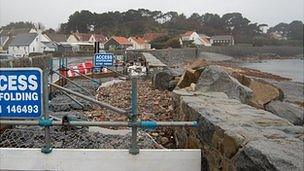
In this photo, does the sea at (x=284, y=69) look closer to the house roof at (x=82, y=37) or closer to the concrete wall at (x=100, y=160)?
the house roof at (x=82, y=37)

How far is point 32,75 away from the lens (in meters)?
3.93

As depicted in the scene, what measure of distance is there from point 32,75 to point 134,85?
1.03 meters

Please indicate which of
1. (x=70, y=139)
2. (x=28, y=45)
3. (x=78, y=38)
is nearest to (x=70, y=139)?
(x=70, y=139)

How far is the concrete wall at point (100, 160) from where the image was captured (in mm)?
4371

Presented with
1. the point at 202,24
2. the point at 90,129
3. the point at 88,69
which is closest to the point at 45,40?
the point at 202,24

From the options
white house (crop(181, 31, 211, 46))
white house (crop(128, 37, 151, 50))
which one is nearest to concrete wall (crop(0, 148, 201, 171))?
white house (crop(128, 37, 151, 50))

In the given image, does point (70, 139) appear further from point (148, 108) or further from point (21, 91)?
point (148, 108)

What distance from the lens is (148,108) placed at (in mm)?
9297

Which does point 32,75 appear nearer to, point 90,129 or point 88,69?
point 90,129

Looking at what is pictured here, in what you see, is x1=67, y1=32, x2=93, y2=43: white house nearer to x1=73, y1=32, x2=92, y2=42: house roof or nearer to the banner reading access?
x1=73, y1=32, x2=92, y2=42: house roof

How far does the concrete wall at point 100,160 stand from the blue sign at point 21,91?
→ 0.62 meters

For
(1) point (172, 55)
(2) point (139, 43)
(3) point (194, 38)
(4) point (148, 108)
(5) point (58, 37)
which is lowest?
(1) point (172, 55)

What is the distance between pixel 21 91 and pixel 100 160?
111 centimetres

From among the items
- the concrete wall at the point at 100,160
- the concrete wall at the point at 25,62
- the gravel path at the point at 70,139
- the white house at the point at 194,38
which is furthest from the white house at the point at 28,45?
the concrete wall at the point at 100,160
